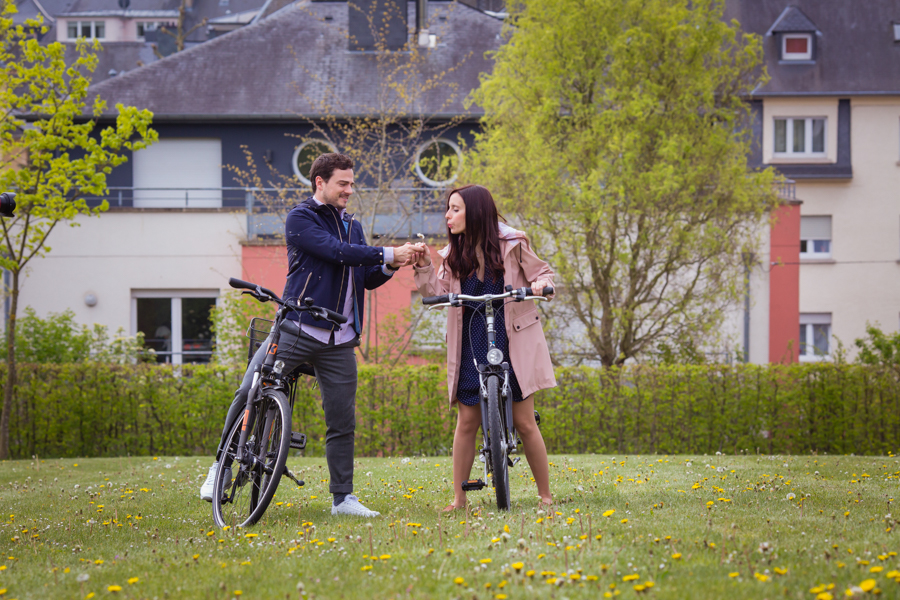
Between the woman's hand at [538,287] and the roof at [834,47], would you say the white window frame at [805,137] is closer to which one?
the roof at [834,47]

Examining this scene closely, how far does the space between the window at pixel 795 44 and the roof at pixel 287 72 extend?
11.2 m

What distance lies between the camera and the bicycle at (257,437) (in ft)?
14.8

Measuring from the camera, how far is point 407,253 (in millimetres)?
4664

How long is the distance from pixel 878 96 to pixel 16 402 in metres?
25.1

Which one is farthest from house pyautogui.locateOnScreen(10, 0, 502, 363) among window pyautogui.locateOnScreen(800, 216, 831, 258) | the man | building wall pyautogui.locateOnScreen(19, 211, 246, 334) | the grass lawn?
window pyautogui.locateOnScreen(800, 216, 831, 258)

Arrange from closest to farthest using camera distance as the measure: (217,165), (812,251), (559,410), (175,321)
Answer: (559,410) < (175,321) < (217,165) < (812,251)

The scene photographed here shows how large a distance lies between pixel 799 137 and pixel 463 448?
2404 cm

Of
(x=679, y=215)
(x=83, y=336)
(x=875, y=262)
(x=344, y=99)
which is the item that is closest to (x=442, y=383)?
(x=679, y=215)

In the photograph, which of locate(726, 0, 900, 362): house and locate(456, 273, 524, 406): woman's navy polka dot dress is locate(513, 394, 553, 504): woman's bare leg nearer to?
locate(456, 273, 524, 406): woman's navy polka dot dress

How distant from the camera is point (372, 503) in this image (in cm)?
538

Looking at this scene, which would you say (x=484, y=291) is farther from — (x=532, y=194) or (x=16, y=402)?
(x=16, y=402)

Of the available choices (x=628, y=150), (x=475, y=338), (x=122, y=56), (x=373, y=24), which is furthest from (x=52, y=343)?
(x=122, y=56)

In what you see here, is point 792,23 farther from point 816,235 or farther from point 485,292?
point 485,292

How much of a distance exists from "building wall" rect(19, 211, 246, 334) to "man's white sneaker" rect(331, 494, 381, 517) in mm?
12770
